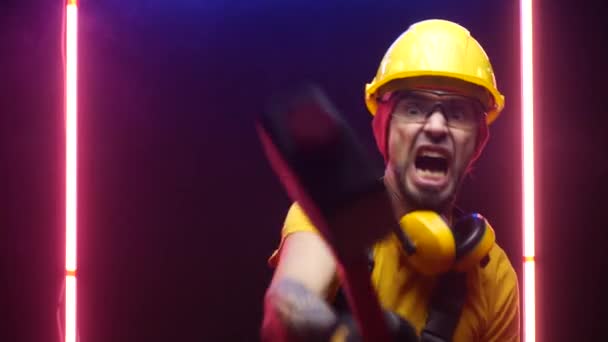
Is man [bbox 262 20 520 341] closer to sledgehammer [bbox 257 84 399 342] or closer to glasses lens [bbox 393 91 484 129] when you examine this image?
glasses lens [bbox 393 91 484 129]

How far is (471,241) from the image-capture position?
183 centimetres

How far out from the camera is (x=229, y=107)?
8.80 ft

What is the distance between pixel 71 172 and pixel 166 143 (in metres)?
0.32

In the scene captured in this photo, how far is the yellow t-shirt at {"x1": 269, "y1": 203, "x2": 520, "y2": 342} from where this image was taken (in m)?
1.84

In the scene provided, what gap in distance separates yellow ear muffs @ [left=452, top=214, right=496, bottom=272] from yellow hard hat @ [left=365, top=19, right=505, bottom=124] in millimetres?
339

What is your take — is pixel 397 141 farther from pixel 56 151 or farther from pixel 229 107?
pixel 56 151

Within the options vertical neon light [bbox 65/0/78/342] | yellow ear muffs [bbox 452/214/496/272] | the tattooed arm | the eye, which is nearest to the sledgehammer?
the tattooed arm

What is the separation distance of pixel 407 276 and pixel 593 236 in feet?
4.07

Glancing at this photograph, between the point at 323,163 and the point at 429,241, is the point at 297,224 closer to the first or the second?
the point at 429,241

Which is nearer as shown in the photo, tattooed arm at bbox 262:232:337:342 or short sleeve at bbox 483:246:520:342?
tattooed arm at bbox 262:232:337:342

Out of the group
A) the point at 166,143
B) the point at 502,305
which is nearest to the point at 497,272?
the point at 502,305

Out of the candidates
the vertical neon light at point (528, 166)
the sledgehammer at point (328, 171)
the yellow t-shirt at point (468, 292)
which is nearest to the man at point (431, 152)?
the yellow t-shirt at point (468, 292)

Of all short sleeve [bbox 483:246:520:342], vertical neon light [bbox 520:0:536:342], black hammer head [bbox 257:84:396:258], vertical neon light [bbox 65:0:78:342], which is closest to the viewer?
black hammer head [bbox 257:84:396:258]

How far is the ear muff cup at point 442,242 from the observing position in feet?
5.70
